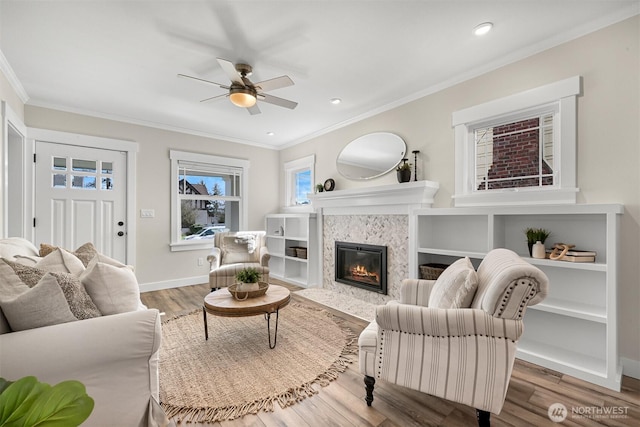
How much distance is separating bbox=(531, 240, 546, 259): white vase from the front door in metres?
4.90

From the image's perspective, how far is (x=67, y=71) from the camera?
2.79 meters

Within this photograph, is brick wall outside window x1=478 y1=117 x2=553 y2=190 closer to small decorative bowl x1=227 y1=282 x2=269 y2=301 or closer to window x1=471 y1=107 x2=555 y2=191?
window x1=471 y1=107 x2=555 y2=191

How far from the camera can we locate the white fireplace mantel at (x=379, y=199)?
10.1 feet

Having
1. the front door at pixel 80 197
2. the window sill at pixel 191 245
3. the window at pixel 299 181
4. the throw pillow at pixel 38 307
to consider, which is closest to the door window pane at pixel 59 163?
the front door at pixel 80 197

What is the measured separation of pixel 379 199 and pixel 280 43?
202 centimetres

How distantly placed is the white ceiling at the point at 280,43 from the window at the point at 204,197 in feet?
4.38

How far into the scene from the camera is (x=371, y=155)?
3807 millimetres

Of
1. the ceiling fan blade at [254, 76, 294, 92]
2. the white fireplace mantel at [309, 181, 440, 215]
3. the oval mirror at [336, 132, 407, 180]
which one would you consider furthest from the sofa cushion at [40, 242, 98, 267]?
the oval mirror at [336, 132, 407, 180]

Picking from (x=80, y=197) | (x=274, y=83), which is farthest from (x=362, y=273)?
(x=80, y=197)

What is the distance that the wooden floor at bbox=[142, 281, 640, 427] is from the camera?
1573 millimetres

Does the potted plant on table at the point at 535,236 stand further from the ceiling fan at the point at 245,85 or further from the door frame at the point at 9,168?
the door frame at the point at 9,168

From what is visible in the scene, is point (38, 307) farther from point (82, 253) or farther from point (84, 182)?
point (84, 182)

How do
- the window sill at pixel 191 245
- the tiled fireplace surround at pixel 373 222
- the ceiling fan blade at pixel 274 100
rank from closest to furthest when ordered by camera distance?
the ceiling fan blade at pixel 274 100 < the tiled fireplace surround at pixel 373 222 < the window sill at pixel 191 245

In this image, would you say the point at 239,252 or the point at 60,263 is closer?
the point at 60,263
